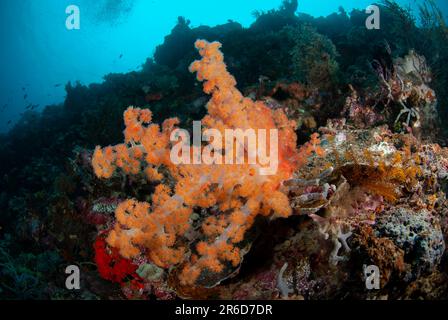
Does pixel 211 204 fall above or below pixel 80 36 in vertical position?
below

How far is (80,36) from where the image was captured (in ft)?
407

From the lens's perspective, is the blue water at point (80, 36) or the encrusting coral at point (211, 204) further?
the blue water at point (80, 36)

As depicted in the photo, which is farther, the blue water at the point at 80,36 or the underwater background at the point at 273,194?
the blue water at the point at 80,36

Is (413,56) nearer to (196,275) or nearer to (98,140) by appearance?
(196,275)

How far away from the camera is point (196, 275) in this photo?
11.2ft

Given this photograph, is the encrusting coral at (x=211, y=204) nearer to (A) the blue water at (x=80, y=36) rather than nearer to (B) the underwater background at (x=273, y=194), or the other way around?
(B) the underwater background at (x=273, y=194)

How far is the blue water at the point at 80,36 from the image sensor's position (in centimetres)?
6338

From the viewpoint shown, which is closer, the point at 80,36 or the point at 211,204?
the point at 211,204

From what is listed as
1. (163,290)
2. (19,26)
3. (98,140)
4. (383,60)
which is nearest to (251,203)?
(163,290)

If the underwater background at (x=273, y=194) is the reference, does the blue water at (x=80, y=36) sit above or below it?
above

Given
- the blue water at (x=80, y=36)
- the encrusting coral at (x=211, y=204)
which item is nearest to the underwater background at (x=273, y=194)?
the encrusting coral at (x=211, y=204)

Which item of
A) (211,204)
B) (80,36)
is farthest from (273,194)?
(80,36)

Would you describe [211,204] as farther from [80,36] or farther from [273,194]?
[80,36]

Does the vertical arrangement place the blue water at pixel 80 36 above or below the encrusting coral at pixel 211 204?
above
